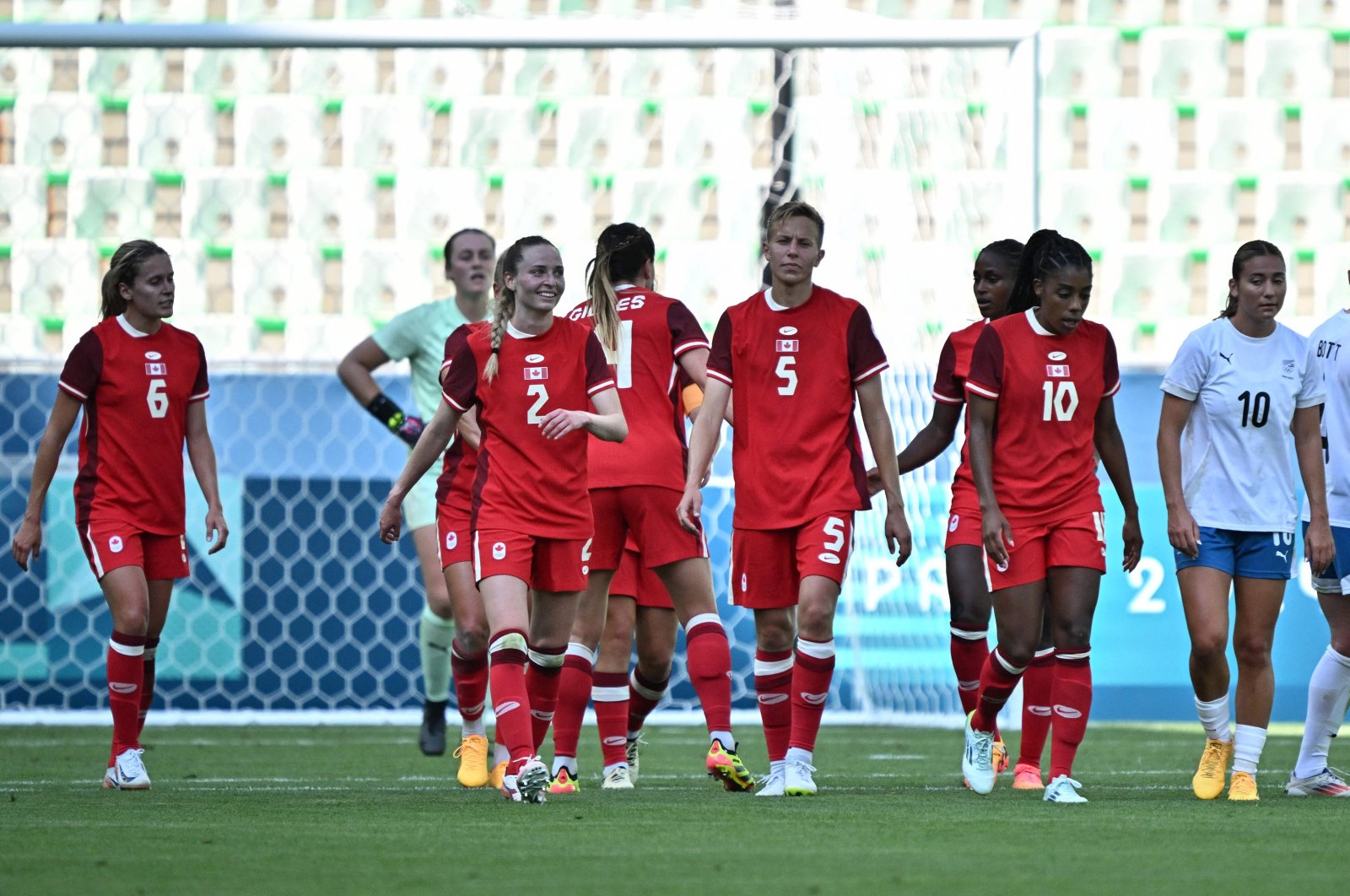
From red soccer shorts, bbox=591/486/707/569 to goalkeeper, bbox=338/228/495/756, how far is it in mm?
1462

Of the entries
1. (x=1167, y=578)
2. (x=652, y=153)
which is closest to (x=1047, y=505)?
(x=1167, y=578)

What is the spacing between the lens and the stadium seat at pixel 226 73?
46.1 ft

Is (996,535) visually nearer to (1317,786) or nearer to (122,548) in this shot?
(1317,786)

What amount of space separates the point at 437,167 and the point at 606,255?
842 centimetres

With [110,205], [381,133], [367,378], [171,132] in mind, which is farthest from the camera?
[381,133]

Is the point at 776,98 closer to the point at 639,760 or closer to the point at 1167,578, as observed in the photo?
the point at 1167,578

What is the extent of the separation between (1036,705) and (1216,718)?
1.77 feet

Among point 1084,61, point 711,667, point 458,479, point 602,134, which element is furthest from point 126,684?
point 1084,61

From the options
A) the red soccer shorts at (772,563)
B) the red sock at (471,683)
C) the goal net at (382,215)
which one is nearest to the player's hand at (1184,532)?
the red soccer shorts at (772,563)

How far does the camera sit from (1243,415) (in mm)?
5453

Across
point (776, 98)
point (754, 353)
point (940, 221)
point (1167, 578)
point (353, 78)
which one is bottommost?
point (1167, 578)

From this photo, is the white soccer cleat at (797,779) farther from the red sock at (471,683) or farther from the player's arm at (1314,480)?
the player's arm at (1314,480)

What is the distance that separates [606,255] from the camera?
19.4 ft

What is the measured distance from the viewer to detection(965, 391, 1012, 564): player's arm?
206 inches
